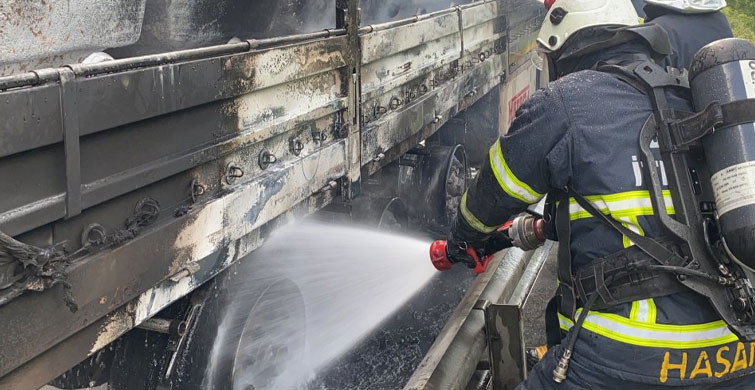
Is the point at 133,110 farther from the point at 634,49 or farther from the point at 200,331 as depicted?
the point at 634,49

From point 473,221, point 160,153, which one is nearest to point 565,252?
point 473,221

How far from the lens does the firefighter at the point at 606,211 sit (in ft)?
7.48

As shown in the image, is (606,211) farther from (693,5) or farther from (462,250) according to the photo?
(693,5)

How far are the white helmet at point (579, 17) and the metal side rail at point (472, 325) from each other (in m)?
1.49

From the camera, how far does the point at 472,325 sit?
12.6 feet

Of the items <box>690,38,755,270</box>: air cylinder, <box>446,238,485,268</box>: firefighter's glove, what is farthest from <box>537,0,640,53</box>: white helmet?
<box>446,238,485,268</box>: firefighter's glove

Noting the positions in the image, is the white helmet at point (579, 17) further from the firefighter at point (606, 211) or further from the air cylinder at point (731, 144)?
the air cylinder at point (731, 144)

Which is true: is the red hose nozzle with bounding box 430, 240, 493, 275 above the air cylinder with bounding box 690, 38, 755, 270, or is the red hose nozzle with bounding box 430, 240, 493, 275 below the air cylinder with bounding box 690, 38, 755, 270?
below

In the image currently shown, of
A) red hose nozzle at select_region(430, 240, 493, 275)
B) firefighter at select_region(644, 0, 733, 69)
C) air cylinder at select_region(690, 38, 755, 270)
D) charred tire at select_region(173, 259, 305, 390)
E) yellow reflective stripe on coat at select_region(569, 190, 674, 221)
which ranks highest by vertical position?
firefighter at select_region(644, 0, 733, 69)

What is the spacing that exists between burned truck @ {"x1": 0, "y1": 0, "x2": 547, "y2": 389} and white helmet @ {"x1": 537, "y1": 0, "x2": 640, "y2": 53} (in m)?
0.89

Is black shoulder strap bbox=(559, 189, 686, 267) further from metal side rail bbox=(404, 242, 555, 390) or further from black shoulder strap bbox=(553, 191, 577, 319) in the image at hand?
metal side rail bbox=(404, 242, 555, 390)

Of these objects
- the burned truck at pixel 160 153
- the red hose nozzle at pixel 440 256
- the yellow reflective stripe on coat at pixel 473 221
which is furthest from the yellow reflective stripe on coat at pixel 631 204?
the burned truck at pixel 160 153

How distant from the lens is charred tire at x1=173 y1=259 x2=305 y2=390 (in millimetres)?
2559

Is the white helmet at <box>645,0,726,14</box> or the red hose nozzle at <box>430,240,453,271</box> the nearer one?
the red hose nozzle at <box>430,240,453,271</box>
